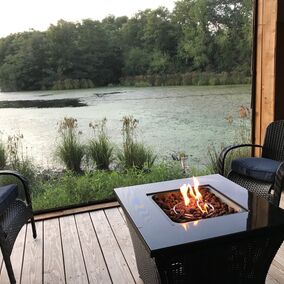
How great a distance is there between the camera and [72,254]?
2.46 meters

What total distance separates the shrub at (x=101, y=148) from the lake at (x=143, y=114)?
72 mm

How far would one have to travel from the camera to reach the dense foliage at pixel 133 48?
11.3 feet

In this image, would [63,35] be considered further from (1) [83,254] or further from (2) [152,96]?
(1) [83,254]

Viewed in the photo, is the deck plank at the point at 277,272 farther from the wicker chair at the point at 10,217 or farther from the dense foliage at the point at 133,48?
the dense foliage at the point at 133,48

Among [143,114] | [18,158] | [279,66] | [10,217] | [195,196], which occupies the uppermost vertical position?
[279,66]

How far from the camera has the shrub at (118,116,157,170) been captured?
12.3 ft

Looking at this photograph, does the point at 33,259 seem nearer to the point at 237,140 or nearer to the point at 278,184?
the point at 278,184

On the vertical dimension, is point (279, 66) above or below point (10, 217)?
above

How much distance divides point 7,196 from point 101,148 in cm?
148

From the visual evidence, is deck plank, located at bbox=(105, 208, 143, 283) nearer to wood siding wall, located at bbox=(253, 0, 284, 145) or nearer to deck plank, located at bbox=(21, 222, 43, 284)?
deck plank, located at bbox=(21, 222, 43, 284)

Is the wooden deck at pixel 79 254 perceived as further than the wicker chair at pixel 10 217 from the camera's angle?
Yes

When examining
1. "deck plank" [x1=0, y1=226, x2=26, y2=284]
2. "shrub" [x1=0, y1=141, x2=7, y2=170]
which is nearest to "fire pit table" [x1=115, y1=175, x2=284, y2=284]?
"deck plank" [x1=0, y1=226, x2=26, y2=284]

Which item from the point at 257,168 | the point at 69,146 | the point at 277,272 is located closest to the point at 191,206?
the point at 277,272

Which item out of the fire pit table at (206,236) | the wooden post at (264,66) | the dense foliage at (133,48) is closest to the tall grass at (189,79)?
the dense foliage at (133,48)
